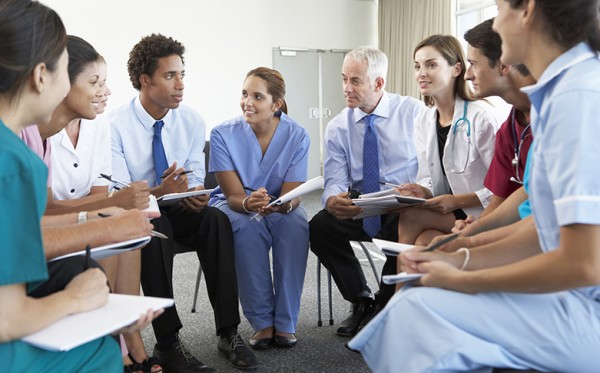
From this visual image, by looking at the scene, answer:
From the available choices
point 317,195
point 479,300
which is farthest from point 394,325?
point 317,195

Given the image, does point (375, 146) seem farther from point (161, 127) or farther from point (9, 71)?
point (9, 71)

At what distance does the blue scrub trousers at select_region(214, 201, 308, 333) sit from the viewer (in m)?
2.95

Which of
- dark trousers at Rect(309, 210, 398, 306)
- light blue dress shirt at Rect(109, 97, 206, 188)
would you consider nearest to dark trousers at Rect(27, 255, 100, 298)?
light blue dress shirt at Rect(109, 97, 206, 188)

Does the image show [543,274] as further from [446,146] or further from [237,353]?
[237,353]

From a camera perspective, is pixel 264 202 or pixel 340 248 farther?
pixel 340 248

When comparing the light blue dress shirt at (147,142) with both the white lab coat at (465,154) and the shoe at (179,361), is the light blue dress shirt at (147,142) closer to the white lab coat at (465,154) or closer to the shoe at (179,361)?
the shoe at (179,361)

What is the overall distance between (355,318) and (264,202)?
723 mm

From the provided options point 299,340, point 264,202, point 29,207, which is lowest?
point 299,340

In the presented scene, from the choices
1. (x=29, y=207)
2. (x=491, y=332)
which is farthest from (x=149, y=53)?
(x=491, y=332)

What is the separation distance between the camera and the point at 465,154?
2691 mm

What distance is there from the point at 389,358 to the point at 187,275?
10.3ft

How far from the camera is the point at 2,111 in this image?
4.44 ft

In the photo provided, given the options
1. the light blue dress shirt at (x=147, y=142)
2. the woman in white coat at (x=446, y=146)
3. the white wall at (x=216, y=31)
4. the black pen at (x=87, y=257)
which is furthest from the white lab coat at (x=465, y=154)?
the white wall at (x=216, y=31)

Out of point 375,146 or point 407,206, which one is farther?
point 375,146
